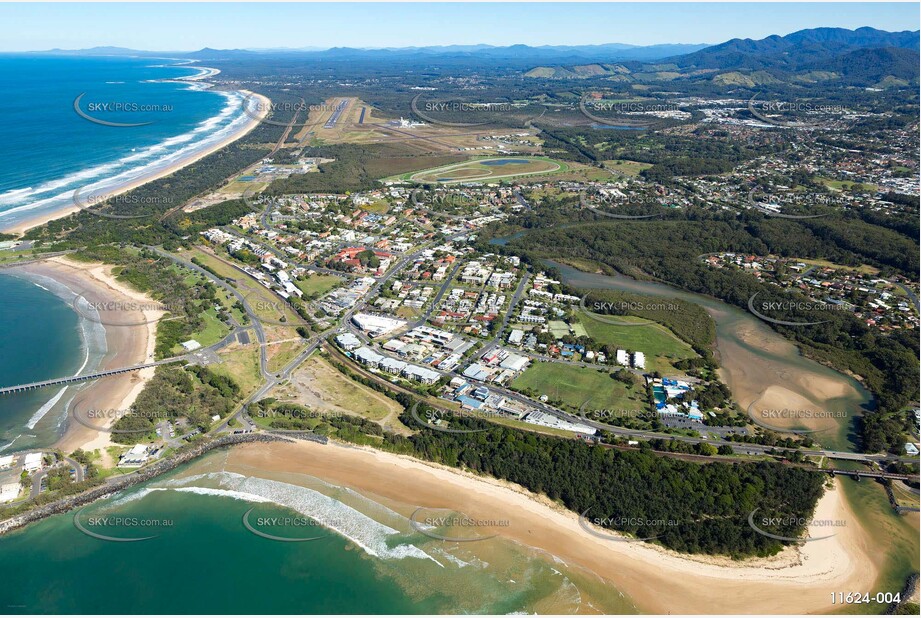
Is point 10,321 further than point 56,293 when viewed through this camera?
No

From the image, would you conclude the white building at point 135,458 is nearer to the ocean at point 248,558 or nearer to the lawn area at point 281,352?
the ocean at point 248,558

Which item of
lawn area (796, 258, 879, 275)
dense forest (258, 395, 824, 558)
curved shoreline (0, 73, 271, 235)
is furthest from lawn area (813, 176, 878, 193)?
curved shoreline (0, 73, 271, 235)

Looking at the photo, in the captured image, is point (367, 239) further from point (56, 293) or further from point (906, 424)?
point (906, 424)

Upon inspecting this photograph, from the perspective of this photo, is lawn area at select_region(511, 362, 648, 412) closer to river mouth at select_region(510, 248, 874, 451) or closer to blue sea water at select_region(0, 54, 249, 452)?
river mouth at select_region(510, 248, 874, 451)

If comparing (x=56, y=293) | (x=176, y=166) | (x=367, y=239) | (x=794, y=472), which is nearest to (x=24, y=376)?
(x=56, y=293)

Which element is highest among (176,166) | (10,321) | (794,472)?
(176,166)

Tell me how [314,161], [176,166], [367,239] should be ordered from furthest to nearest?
→ [314,161] < [176,166] < [367,239]

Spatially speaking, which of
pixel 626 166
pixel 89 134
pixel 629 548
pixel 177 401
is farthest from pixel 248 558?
pixel 89 134
